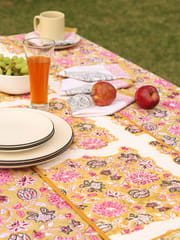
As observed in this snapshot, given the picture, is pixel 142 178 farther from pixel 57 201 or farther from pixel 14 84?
pixel 14 84

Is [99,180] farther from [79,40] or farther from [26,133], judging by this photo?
[79,40]

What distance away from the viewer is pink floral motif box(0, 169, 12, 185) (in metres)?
1.09

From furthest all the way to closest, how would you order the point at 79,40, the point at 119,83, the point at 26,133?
the point at 79,40 → the point at 119,83 → the point at 26,133

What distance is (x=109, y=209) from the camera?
0.99 metres

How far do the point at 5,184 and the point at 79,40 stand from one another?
4.00 feet

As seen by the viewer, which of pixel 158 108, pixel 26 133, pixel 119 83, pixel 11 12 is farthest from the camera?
pixel 11 12

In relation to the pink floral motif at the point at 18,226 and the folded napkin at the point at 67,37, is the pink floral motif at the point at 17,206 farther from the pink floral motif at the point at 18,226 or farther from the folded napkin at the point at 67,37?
the folded napkin at the point at 67,37

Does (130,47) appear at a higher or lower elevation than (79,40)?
lower

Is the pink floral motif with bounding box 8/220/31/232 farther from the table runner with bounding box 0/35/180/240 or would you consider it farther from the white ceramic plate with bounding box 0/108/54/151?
the white ceramic plate with bounding box 0/108/54/151

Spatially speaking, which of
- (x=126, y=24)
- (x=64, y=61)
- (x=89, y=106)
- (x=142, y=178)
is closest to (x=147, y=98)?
(x=89, y=106)

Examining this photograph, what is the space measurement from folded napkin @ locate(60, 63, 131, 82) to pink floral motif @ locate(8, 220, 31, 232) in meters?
0.88

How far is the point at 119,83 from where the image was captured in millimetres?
1702

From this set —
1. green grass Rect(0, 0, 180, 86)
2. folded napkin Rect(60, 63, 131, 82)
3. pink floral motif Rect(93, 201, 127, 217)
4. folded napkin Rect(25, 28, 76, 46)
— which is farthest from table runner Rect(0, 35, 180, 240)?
green grass Rect(0, 0, 180, 86)

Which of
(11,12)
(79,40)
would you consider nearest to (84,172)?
(79,40)
